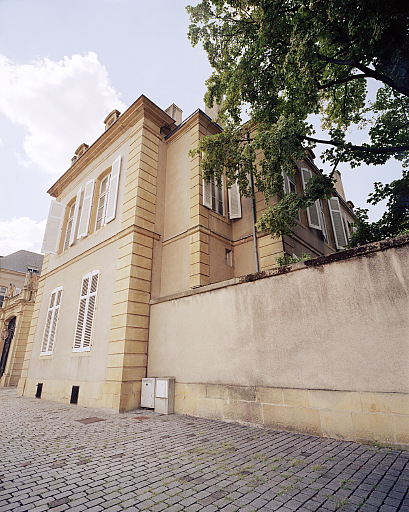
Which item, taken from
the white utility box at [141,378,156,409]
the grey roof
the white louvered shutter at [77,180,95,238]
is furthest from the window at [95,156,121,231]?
the grey roof

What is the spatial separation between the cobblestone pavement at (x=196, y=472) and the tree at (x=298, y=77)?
5483mm

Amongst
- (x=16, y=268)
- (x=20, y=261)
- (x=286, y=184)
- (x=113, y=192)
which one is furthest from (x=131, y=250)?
(x=20, y=261)

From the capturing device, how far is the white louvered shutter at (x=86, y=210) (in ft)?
35.9

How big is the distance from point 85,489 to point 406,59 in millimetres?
9468

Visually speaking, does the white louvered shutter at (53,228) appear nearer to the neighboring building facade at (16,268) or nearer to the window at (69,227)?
the window at (69,227)

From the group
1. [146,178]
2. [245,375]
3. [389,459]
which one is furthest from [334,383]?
[146,178]

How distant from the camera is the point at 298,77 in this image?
253 inches

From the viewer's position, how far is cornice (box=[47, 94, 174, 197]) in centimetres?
1004

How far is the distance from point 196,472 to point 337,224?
1398 cm

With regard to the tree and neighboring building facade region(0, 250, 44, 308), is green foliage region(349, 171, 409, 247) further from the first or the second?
neighboring building facade region(0, 250, 44, 308)

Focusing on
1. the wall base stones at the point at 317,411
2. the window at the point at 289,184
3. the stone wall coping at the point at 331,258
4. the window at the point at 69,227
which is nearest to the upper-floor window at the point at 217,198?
the window at the point at 289,184

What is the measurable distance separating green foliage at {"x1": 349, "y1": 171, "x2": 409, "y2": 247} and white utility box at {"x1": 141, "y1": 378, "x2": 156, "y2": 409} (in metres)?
7.80

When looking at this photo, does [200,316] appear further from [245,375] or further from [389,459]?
[389,459]

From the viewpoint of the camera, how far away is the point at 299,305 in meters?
4.86
